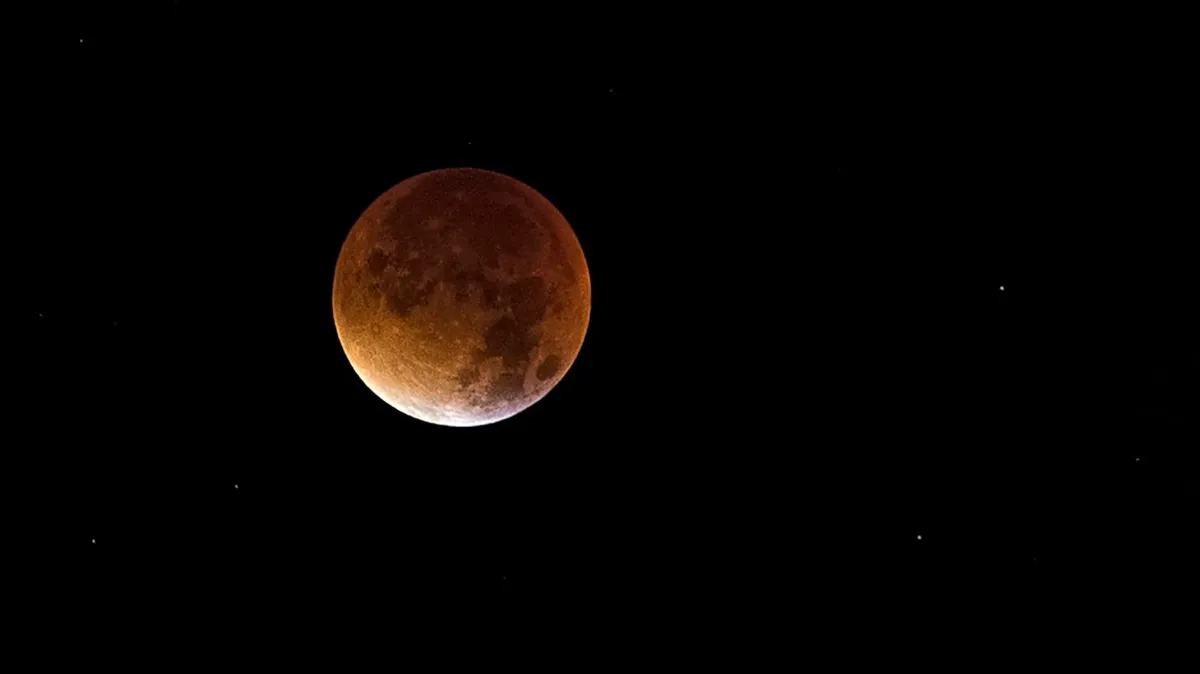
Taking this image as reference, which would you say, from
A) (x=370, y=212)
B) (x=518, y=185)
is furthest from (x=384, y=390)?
(x=518, y=185)

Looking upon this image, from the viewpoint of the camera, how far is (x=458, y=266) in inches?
150

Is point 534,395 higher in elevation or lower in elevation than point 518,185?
lower

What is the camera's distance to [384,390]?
4234 millimetres

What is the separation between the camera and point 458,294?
381 cm

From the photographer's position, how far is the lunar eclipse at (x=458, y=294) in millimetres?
3830

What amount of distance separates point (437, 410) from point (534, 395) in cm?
53

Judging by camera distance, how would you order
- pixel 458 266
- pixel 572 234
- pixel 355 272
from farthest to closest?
pixel 572 234 → pixel 355 272 → pixel 458 266

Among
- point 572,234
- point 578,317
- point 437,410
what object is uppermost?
point 572,234

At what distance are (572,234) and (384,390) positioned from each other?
4.29ft

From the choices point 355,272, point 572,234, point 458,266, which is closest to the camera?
point 458,266

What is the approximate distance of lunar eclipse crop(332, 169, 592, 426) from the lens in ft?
12.6

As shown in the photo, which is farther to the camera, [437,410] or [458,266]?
[437,410]

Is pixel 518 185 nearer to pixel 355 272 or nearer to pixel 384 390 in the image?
pixel 355 272

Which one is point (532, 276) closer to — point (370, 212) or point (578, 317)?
point (578, 317)
